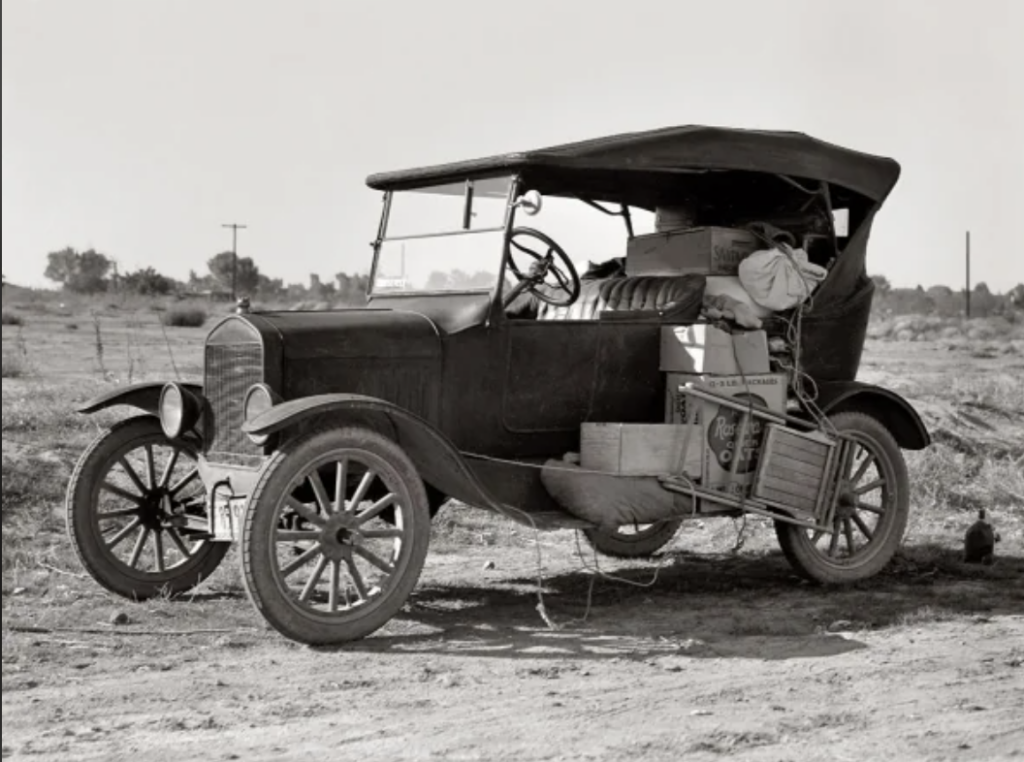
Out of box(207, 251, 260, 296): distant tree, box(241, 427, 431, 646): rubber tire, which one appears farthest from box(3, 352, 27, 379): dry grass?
box(207, 251, 260, 296): distant tree

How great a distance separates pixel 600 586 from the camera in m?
8.09

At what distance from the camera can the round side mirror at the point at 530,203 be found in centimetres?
748

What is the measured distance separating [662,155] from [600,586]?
94.2 inches

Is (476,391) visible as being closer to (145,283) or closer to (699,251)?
(699,251)

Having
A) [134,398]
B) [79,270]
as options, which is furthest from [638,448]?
[79,270]

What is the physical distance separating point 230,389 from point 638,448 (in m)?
2.09

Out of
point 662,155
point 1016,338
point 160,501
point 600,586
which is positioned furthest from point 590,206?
point 1016,338

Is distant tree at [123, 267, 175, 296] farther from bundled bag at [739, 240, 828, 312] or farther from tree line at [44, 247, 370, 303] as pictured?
bundled bag at [739, 240, 828, 312]

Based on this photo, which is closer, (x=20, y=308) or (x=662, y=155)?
(x=662, y=155)

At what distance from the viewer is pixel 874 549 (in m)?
8.40

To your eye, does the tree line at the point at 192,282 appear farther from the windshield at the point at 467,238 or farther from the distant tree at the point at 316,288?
the windshield at the point at 467,238

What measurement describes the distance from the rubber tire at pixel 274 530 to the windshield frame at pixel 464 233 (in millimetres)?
1239

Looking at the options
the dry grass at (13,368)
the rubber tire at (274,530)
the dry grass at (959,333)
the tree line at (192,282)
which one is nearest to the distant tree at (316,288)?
the tree line at (192,282)

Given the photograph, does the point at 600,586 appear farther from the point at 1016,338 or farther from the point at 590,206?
the point at 1016,338
